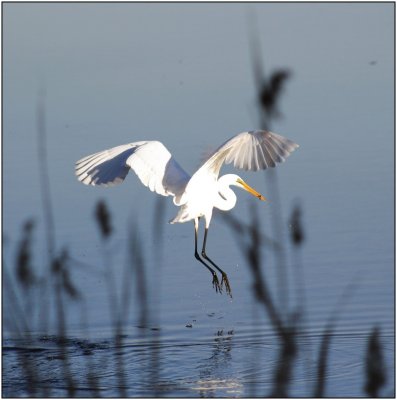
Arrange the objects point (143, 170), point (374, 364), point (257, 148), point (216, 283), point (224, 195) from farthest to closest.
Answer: point (224, 195)
point (216, 283)
point (143, 170)
point (257, 148)
point (374, 364)

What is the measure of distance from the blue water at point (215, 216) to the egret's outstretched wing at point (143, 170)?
24 cm

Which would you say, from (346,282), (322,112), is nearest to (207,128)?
(322,112)

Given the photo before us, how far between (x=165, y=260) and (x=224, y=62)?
5762 millimetres

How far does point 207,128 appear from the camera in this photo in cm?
1023

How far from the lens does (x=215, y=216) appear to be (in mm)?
7559

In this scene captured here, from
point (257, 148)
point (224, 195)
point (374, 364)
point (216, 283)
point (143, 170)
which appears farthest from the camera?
point (224, 195)

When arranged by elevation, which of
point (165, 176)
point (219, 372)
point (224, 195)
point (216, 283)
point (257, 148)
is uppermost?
point (257, 148)

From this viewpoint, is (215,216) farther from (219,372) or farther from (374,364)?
(374,364)

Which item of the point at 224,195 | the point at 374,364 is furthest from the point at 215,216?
the point at 374,364

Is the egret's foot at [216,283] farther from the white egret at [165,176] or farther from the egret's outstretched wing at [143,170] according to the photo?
the egret's outstretched wing at [143,170]

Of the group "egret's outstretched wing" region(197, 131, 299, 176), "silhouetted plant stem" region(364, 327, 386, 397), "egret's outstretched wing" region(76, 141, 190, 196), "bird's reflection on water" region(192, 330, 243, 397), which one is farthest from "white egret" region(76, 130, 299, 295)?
"silhouetted plant stem" region(364, 327, 386, 397)

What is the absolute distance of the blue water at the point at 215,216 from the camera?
220 inches

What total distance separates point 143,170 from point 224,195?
29.7 inches

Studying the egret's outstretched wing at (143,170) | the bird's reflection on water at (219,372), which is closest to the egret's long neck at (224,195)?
the egret's outstretched wing at (143,170)
